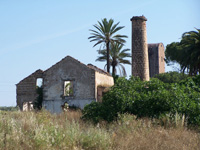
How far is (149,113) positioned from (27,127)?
6826 millimetres

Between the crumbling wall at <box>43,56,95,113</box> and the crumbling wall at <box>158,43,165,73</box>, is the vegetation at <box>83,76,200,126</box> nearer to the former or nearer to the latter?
the crumbling wall at <box>43,56,95,113</box>

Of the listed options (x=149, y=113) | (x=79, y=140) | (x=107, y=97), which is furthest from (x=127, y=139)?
(x=107, y=97)

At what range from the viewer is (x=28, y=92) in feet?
122

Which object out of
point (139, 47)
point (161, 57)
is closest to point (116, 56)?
point (139, 47)

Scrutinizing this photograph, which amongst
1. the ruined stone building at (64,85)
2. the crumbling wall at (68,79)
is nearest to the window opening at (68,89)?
the ruined stone building at (64,85)

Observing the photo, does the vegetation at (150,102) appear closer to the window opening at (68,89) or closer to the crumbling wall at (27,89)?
the window opening at (68,89)

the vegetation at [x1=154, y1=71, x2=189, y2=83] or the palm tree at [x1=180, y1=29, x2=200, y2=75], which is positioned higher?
the palm tree at [x1=180, y1=29, x2=200, y2=75]

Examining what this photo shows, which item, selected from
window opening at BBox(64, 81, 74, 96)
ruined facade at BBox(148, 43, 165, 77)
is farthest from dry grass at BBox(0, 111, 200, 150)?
ruined facade at BBox(148, 43, 165, 77)

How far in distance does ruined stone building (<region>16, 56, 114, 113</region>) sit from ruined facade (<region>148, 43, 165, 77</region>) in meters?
27.7

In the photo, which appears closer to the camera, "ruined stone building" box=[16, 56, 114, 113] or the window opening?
"ruined stone building" box=[16, 56, 114, 113]

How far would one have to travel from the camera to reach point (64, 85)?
1399 inches

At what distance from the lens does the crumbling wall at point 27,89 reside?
37.0 metres

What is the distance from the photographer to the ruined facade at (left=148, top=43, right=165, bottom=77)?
62.6 metres

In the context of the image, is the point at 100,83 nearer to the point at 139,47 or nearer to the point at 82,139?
the point at 139,47
